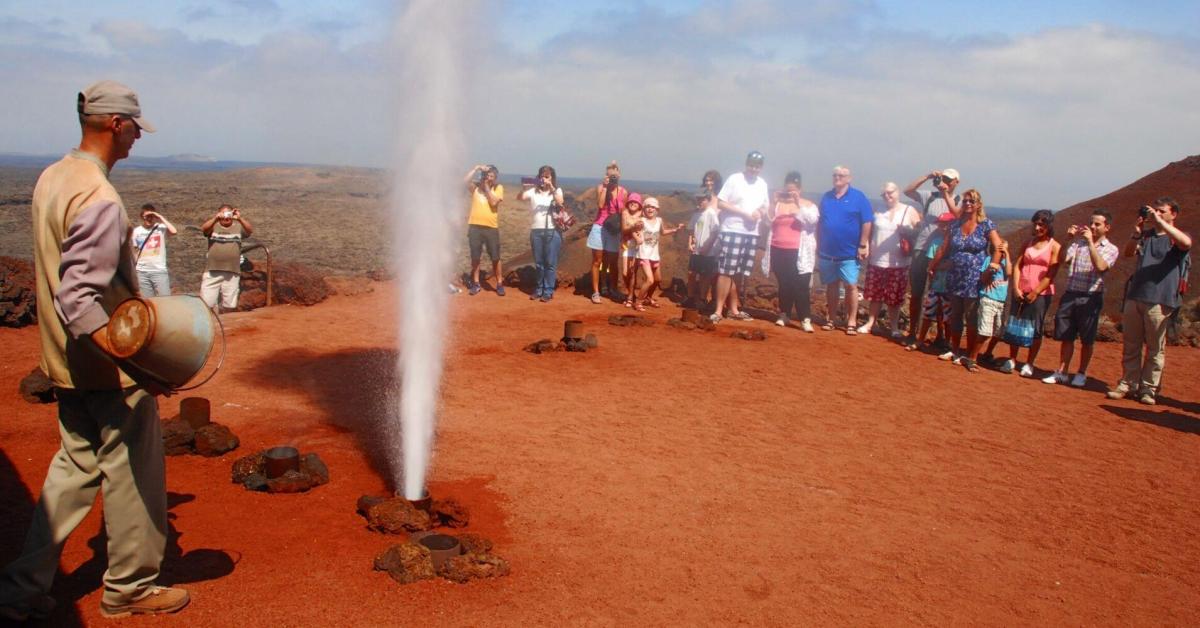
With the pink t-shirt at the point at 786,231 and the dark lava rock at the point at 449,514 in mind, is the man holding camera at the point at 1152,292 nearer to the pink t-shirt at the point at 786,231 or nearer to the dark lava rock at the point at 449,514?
the pink t-shirt at the point at 786,231

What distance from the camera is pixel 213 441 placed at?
5848 mm

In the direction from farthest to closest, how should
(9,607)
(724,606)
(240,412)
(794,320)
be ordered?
(794,320) < (240,412) < (724,606) < (9,607)

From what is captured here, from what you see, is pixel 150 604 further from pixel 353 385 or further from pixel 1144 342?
pixel 1144 342

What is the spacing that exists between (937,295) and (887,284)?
3.10ft

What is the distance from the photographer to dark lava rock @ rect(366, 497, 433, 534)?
15.3 feet

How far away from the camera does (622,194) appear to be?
13039mm

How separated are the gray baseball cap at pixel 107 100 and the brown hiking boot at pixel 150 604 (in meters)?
1.92

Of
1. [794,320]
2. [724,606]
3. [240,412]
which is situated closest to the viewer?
[724,606]

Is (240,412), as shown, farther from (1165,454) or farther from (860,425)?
(1165,454)

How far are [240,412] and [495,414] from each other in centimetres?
195

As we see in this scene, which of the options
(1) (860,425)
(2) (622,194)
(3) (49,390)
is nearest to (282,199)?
(2) (622,194)

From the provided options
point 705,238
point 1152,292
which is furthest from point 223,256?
point 1152,292

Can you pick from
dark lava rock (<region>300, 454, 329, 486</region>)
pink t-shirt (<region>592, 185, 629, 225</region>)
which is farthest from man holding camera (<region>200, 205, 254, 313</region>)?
dark lava rock (<region>300, 454, 329, 486</region>)

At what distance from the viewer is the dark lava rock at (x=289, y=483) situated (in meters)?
5.17
